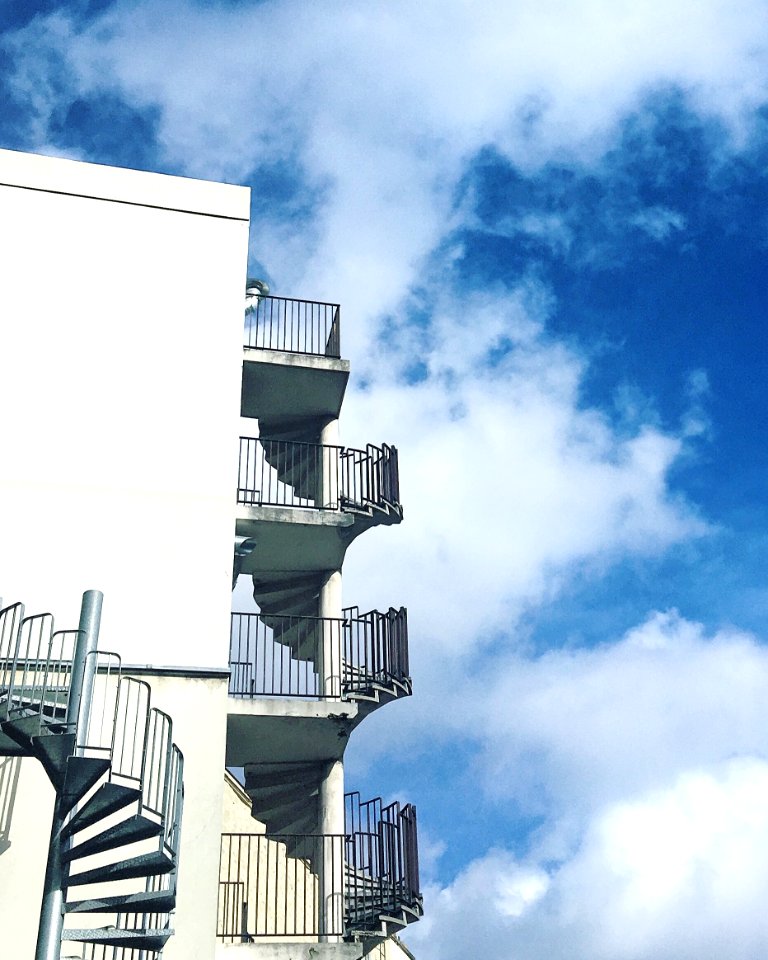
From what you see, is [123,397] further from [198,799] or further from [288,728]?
[198,799]

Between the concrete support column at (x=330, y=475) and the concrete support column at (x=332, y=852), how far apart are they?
146 inches

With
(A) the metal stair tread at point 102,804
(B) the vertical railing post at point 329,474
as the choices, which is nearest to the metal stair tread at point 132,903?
(A) the metal stair tread at point 102,804

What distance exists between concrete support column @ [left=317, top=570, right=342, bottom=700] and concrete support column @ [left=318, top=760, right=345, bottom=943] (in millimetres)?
1052

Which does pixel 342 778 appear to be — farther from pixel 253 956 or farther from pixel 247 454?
pixel 247 454

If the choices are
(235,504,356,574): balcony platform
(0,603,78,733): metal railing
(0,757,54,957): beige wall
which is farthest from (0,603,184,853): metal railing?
(235,504,356,574): balcony platform

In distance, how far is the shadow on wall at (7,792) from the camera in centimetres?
1195

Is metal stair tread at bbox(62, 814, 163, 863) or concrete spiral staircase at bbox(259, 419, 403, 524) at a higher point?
concrete spiral staircase at bbox(259, 419, 403, 524)

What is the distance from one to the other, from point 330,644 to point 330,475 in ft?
8.64

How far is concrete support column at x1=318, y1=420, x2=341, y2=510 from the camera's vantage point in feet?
52.4

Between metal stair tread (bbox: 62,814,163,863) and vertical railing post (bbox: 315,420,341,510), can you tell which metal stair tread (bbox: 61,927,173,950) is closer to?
metal stair tread (bbox: 62,814,163,863)

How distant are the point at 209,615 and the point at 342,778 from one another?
9.62ft

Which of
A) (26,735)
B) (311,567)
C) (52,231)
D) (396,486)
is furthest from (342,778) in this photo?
(52,231)

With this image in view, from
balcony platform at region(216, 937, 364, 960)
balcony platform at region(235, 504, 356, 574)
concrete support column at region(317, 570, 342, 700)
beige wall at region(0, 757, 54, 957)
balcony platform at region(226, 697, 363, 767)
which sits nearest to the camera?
beige wall at region(0, 757, 54, 957)

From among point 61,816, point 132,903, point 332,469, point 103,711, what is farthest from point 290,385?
point 132,903
